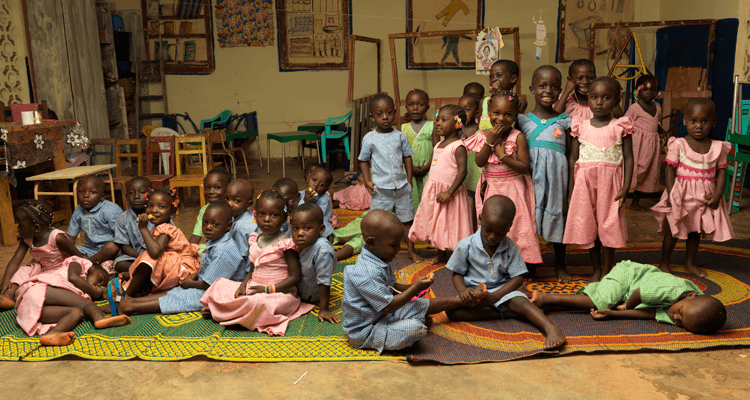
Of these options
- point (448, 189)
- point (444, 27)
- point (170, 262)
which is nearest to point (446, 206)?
point (448, 189)

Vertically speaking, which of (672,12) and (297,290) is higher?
(672,12)

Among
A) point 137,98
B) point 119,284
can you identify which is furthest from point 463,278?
point 137,98

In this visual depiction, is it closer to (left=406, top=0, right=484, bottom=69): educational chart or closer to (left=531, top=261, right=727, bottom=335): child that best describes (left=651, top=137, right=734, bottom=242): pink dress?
(left=531, top=261, right=727, bottom=335): child

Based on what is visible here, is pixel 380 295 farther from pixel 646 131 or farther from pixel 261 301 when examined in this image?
pixel 646 131

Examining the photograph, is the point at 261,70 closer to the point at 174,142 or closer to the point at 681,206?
the point at 174,142

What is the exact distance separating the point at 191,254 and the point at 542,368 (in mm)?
2140

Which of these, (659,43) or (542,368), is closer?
(542,368)

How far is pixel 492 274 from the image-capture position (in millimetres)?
2816

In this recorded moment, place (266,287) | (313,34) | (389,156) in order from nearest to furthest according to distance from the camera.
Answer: (266,287) → (389,156) → (313,34)

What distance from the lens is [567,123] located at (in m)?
3.38

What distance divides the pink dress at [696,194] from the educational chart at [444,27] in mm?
5790

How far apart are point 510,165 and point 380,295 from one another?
4.18ft

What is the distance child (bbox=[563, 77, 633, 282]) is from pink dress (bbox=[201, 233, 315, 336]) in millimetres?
1664

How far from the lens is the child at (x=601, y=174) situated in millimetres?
3240
